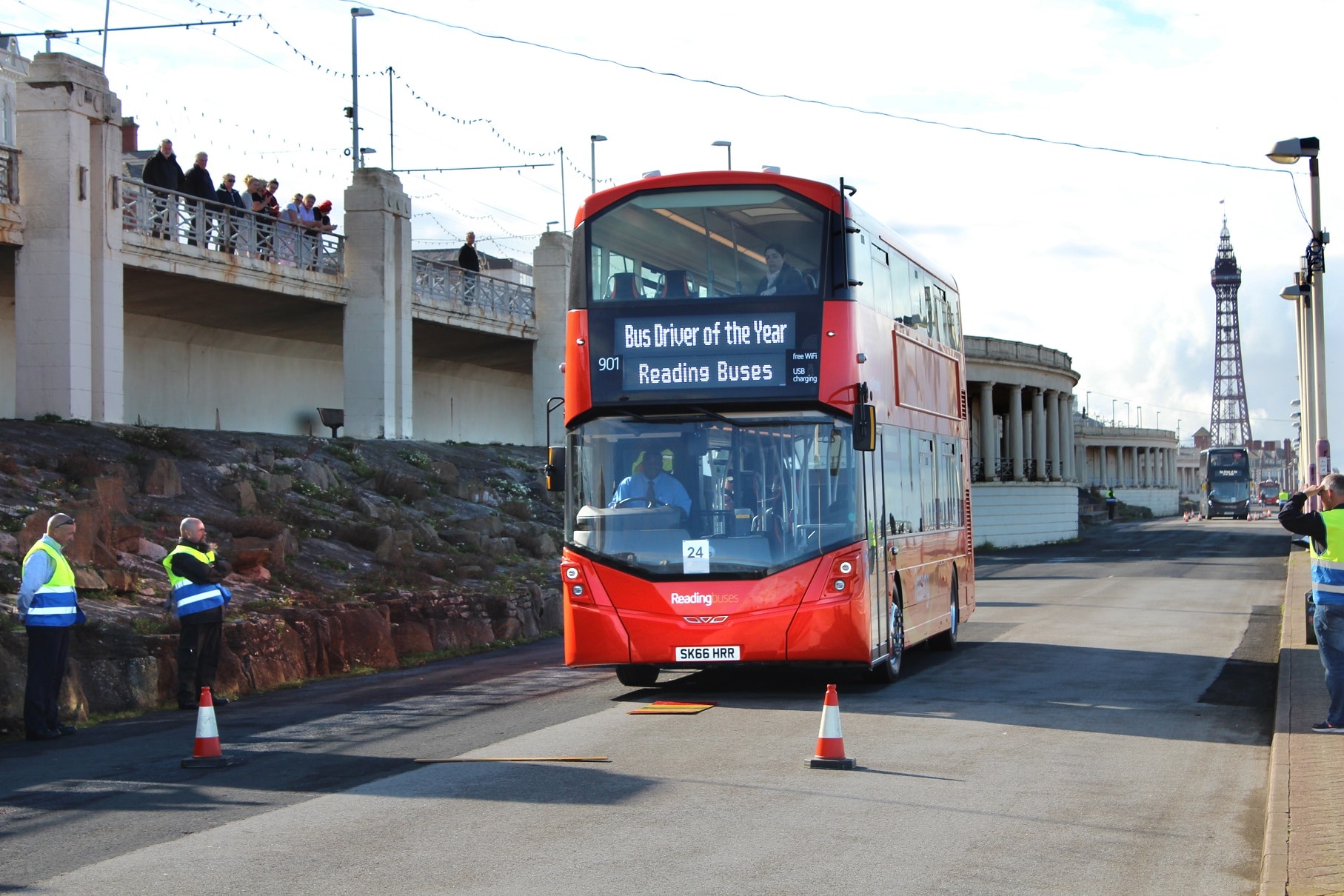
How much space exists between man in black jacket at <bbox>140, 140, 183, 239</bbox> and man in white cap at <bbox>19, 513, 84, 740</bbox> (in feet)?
44.6

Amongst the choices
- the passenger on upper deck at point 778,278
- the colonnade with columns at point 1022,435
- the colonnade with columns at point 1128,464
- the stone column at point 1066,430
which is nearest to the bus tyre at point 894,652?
the passenger on upper deck at point 778,278

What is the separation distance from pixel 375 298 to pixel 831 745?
2265 cm

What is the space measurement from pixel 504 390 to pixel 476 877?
125ft

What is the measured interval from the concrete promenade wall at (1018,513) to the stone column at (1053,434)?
1101 centimetres

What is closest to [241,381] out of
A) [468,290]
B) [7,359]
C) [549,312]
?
[468,290]

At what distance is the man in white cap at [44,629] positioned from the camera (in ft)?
39.8

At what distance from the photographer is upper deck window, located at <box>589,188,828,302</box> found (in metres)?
13.6

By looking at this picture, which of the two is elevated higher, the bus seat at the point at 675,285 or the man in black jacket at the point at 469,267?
the man in black jacket at the point at 469,267

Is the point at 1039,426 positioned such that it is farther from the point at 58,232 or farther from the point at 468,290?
the point at 58,232

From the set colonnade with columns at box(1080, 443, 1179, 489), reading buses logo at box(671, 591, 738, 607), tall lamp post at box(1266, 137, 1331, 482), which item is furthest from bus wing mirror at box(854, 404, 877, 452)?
colonnade with columns at box(1080, 443, 1179, 489)

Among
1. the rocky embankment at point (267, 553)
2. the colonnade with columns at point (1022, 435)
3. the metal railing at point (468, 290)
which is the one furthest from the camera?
the colonnade with columns at point (1022, 435)

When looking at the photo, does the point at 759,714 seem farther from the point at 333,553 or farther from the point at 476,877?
the point at 333,553

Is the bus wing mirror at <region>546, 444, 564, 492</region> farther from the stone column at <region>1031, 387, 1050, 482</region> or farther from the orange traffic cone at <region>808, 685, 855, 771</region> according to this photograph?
the stone column at <region>1031, 387, 1050, 482</region>

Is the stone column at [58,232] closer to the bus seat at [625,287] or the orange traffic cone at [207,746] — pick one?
the bus seat at [625,287]
